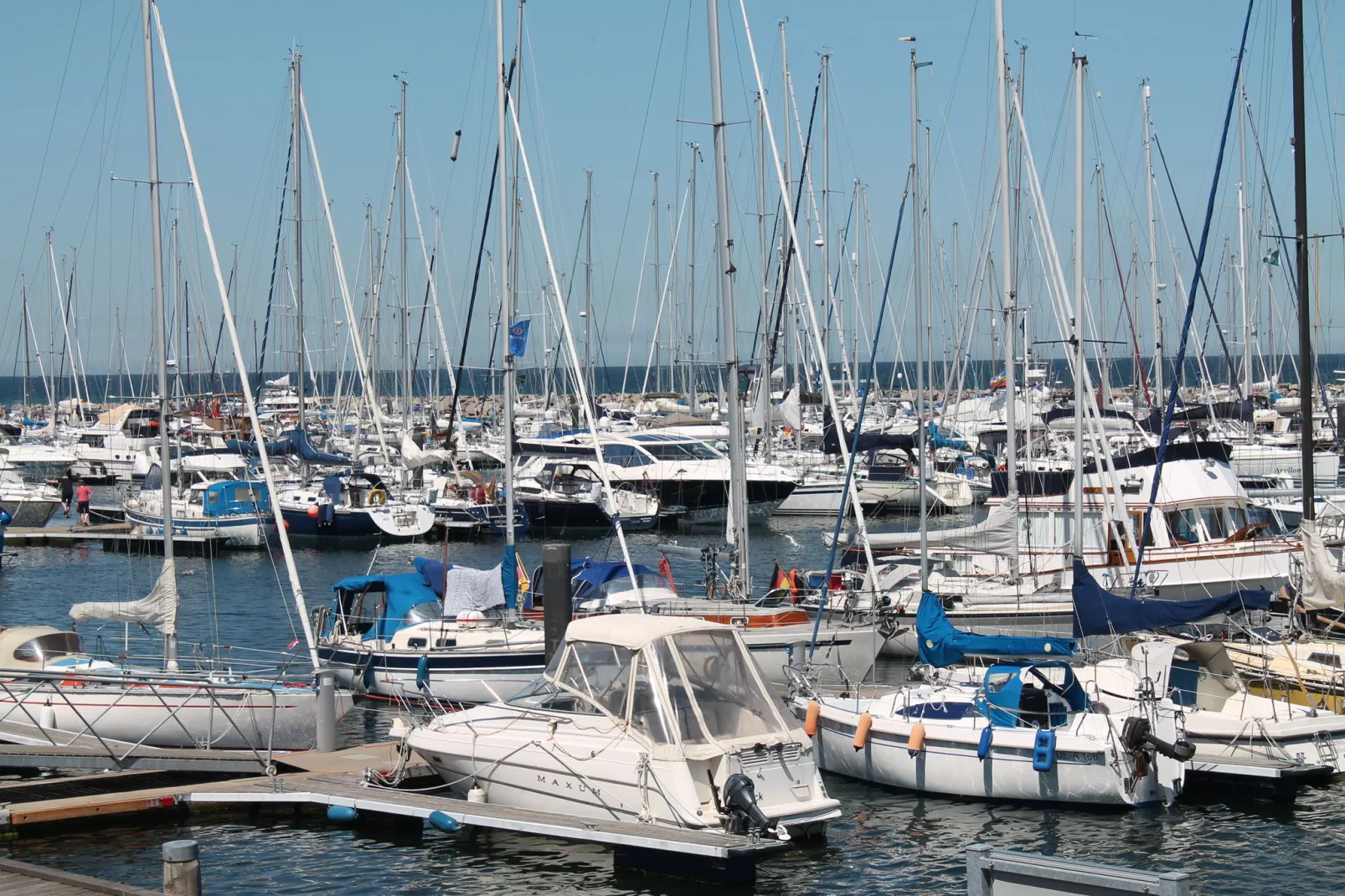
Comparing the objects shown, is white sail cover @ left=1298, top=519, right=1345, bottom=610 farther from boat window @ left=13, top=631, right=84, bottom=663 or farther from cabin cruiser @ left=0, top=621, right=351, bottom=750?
boat window @ left=13, top=631, right=84, bottom=663

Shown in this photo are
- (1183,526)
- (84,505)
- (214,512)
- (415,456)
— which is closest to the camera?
(1183,526)

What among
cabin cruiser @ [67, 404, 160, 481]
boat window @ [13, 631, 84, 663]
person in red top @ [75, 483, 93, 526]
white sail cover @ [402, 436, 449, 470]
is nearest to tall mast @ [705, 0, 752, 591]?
boat window @ [13, 631, 84, 663]

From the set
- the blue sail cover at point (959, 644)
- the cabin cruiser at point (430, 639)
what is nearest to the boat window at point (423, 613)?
the cabin cruiser at point (430, 639)

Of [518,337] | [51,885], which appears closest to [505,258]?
[518,337]

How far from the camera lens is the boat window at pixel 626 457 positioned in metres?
54.3

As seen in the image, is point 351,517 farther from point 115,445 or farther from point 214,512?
point 115,445

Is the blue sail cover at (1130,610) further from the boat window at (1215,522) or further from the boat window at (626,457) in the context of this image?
the boat window at (626,457)

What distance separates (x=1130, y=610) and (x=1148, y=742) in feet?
15.9

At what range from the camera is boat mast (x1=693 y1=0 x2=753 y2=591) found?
79.8 feet

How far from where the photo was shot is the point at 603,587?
2647 cm

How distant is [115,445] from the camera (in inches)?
2980

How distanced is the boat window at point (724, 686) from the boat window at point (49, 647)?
38.5 ft

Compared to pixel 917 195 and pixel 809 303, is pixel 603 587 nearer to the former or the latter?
pixel 809 303

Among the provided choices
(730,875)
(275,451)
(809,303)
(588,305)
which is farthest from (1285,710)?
(588,305)
